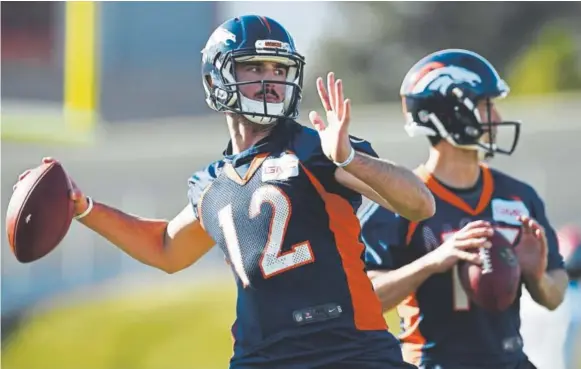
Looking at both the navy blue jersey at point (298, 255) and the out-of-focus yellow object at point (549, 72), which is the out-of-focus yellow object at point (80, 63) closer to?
the out-of-focus yellow object at point (549, 72)

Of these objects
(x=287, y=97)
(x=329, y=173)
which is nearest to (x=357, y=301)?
(x=329, y=173)

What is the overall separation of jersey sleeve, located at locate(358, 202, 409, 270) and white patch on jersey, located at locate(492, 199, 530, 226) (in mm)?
380

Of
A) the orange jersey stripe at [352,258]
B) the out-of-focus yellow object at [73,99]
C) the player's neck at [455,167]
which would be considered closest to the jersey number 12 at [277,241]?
the orange jersey stripe at [352,258]

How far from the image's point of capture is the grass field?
10.5m

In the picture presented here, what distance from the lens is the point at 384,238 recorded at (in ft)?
15.1

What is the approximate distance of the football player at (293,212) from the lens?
3.68 meters

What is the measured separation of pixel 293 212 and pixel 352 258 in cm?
24

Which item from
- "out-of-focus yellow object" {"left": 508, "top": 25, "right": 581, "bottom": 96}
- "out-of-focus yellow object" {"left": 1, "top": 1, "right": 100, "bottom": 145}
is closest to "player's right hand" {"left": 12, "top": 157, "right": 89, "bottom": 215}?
"out-of-focus yellow object" {"left": 1, "top": 1, "right": 100, "bottom": 145}

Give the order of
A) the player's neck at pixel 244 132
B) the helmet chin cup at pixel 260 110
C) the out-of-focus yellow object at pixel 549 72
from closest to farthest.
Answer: the helmet chin cup at pixel 260 110 → the player's neck at pixel 244 132 → the out-of-focus yellow object at pixel 549 72

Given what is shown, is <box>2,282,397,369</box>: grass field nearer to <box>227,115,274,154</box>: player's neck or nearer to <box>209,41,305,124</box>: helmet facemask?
<box>227,115,274,154</box>: player's neck

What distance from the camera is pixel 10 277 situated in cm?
1354

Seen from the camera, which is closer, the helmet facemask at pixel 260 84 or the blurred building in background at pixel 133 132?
the helmet facemask at pixel 260 84

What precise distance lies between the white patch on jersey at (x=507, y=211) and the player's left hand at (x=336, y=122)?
1.30 meters

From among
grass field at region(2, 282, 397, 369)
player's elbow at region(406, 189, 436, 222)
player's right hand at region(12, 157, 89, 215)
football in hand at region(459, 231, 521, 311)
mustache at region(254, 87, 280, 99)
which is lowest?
grass field at region(2, 282, 397, 369)
